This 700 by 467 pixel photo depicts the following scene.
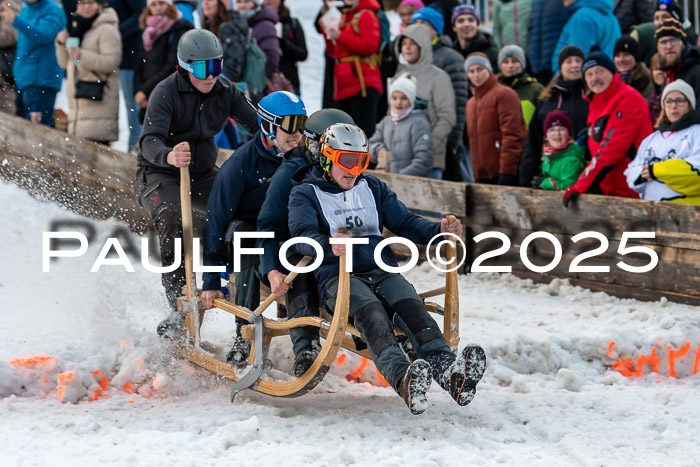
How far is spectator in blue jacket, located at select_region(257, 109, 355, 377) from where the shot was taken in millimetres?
5578

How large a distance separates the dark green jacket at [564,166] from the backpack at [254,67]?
3333 millimetres

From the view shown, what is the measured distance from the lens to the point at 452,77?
9312 millimetres

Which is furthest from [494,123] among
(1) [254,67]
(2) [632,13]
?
(1) [254,67]

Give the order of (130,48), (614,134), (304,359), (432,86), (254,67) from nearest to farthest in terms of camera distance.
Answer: (304,359)
(614,134)
(432,86)
(254,67)
(130,48)

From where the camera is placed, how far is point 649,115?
786cm

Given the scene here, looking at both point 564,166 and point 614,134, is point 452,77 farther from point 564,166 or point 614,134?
point 614,134

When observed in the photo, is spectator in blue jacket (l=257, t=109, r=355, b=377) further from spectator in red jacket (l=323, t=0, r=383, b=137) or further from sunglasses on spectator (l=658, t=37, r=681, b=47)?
spectator in red jacket (l=323, t=0, r=383, b=137)

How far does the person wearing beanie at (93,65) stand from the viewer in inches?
384

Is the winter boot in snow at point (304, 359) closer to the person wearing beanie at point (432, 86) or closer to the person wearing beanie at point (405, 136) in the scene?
the person wearing beanie at point (405, 136)

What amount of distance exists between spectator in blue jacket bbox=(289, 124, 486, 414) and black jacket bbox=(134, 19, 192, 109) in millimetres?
4335

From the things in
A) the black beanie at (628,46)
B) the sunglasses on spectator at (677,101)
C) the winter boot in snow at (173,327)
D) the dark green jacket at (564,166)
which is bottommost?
the winter boot in snow at (173,327)

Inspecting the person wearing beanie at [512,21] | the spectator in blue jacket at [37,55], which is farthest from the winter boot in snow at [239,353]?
the person wearing beanie at [512,21]

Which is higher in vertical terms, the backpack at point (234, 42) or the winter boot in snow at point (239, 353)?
the backpack at point (234, 42)

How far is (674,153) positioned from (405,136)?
251cm
